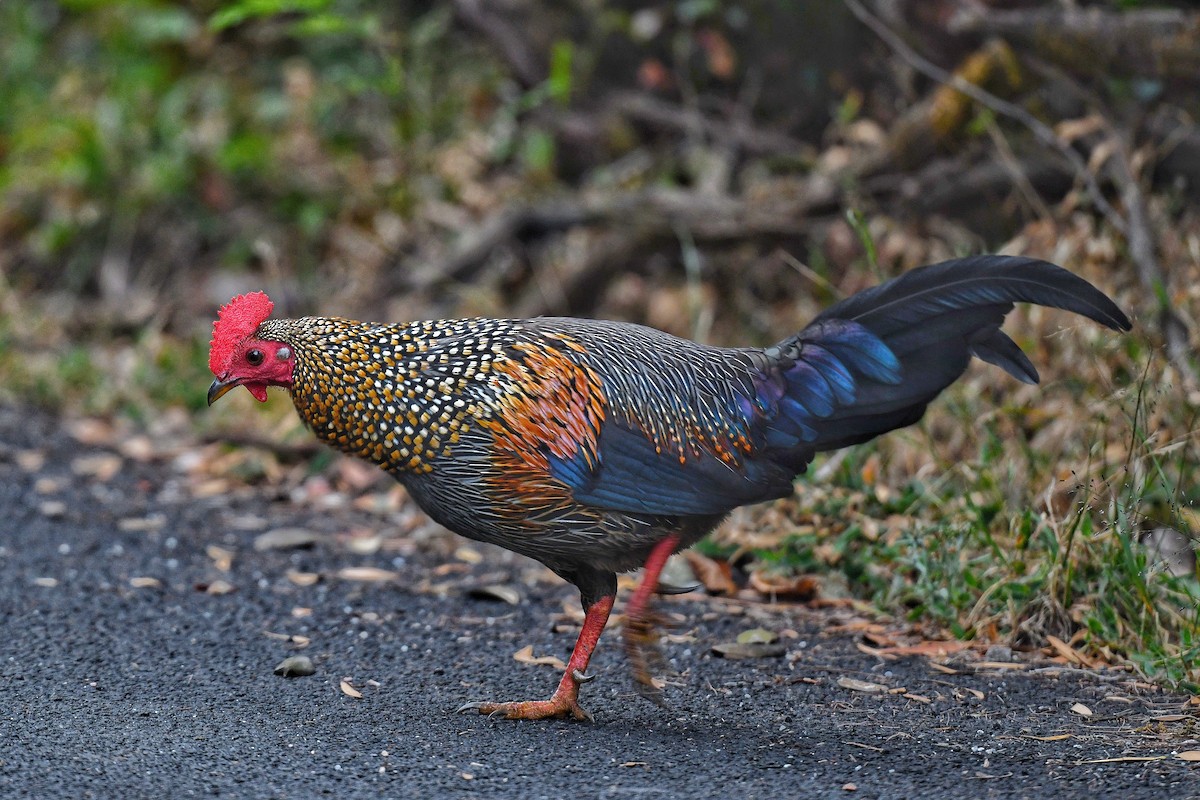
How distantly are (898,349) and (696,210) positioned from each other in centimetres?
393

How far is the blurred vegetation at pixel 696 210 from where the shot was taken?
5.02 meters

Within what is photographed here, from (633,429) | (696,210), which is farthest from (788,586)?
(696,210)

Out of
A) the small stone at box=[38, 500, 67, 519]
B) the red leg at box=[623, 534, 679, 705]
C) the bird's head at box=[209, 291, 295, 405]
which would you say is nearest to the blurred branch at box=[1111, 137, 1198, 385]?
the red leg at box=[623, 534, 679, 705]

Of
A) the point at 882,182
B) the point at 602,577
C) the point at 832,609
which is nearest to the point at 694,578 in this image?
the point at 832,609

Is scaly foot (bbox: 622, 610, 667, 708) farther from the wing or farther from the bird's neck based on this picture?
the bird's neck

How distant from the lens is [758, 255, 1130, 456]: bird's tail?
386cm

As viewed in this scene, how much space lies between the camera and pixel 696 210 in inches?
306

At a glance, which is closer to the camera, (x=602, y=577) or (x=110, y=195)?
(x=602, y=577)

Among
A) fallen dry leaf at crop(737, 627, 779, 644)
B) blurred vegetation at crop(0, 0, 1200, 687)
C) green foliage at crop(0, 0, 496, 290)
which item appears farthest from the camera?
green foliage at crop(0, 0, 496, 290)

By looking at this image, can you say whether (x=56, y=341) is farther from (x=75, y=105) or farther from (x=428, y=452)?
(x=428, y=452)

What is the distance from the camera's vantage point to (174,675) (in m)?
4.22

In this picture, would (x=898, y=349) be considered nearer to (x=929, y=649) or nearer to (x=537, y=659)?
(x=929, y=649)

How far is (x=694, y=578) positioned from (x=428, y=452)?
1908mm

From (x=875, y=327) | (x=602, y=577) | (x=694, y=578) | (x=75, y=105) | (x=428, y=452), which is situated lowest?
(x=694, y=578)
